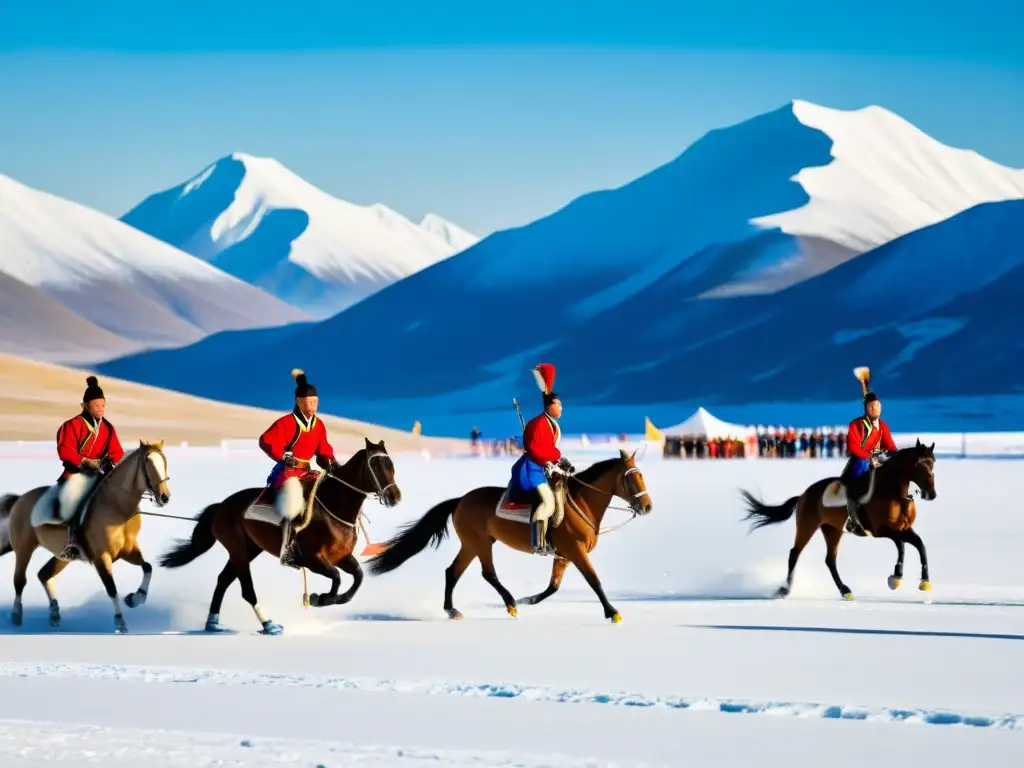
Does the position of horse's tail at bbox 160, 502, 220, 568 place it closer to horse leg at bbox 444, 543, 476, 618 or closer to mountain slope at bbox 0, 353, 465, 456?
horse leg at bbox 444, 543, 476, 618

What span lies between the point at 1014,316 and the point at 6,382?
119156mm

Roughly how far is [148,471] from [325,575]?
1915 mm

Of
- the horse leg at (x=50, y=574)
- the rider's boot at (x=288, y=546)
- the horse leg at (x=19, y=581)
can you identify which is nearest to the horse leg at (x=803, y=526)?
the rider's boot at (x=288, y=546)

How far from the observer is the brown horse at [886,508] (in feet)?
64.3

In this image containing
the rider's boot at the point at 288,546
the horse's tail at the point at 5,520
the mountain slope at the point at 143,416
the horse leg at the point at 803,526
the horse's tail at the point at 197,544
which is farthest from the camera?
the mountain slope at the point at 143,416

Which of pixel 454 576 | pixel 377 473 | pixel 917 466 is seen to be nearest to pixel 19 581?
pixel 377 473

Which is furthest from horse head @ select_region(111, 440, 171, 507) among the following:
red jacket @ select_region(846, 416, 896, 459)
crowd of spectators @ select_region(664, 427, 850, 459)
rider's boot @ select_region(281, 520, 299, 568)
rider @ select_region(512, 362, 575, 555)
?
crowd of spectators @ select_region(664, 427, 850, 459)

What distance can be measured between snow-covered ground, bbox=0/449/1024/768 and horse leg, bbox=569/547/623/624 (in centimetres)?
19

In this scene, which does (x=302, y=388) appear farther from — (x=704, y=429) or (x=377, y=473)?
(x=704, y=429)

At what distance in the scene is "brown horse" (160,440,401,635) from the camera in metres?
16.4

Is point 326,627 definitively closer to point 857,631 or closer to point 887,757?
point 857,631

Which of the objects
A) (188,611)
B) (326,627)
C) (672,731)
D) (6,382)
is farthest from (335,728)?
(6,382)

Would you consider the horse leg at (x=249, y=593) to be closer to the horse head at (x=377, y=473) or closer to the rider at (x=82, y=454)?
the horse head at (x=377, y=473)

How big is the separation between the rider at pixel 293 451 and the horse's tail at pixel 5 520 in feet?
11.1
